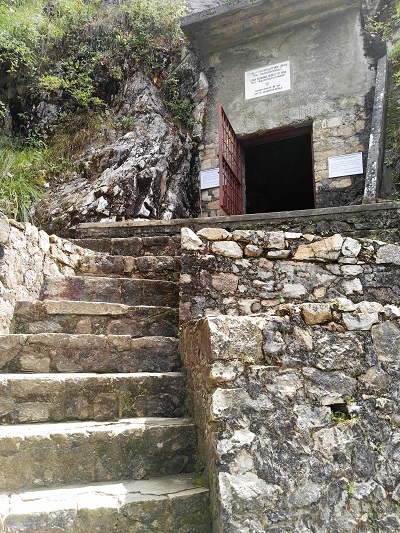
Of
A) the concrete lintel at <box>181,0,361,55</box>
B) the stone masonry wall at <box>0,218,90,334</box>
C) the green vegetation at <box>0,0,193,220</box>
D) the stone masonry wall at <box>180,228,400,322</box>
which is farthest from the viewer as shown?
the green vegetation at <box>0,0,193,220</box>

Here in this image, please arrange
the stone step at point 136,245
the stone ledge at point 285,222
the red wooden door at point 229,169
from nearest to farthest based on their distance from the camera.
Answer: the stone step at point 136,245 < the stone ledge at point 285,222 < the red wooden door at point 229,169

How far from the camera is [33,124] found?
841 centimetres

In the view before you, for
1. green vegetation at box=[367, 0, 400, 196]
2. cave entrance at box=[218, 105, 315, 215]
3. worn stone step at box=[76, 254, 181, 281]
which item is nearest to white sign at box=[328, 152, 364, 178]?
green vegetation at box=[367, 0, 400, 196]

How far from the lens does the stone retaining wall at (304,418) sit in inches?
73.9

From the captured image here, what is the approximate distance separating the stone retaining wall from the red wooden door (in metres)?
4.58

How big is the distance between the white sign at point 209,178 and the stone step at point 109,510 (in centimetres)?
623

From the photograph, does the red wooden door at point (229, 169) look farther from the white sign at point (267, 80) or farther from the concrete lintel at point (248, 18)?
the concrete lintel at point (248, 18)

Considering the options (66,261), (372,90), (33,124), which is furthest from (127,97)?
(66,261)

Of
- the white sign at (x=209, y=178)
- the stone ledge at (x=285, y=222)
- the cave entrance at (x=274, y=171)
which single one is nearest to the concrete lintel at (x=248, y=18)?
the cave entrance at (x=274, y=171)

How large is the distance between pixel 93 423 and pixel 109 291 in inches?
64.7

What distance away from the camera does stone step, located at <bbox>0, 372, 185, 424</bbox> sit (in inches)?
99.0

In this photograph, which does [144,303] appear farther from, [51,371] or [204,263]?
[51,371]

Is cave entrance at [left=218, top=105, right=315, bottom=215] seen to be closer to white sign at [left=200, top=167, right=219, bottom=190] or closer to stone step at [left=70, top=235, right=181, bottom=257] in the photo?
white sign at [left=200, top=167, right=219, bottom=190]

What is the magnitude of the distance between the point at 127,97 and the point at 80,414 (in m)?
7.11
